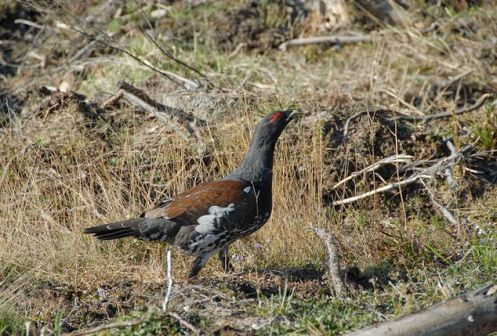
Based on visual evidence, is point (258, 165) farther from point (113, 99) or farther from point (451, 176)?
point (113, 99)

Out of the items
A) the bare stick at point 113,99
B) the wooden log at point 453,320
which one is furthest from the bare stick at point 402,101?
the wooden log at point 453,320

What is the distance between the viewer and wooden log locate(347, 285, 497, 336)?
4.36 m

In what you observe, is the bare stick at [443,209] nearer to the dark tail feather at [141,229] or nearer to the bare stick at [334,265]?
the bare stick at [334,265]

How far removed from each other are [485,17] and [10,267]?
7.39 meters

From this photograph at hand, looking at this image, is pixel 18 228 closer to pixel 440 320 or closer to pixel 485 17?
pixel 440 320

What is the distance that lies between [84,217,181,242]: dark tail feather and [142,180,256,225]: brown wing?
2.3 inches

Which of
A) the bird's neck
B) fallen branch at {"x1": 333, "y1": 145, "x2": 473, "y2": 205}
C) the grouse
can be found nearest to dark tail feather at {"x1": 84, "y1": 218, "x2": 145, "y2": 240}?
the grouse

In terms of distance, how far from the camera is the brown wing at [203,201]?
6.36 meters

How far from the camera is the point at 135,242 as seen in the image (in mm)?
7129

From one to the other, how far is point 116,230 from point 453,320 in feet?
9.49

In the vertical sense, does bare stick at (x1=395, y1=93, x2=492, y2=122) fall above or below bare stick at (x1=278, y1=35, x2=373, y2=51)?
above

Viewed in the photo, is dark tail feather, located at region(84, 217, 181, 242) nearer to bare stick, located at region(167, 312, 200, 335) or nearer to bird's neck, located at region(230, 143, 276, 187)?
bird's neck, located at region(230, 143, 276, 187)

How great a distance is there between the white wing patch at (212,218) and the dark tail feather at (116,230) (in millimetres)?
476

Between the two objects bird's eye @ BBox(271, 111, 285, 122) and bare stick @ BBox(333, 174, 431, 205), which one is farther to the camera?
bare stick @ BBox(333, 174, 431, 205)
